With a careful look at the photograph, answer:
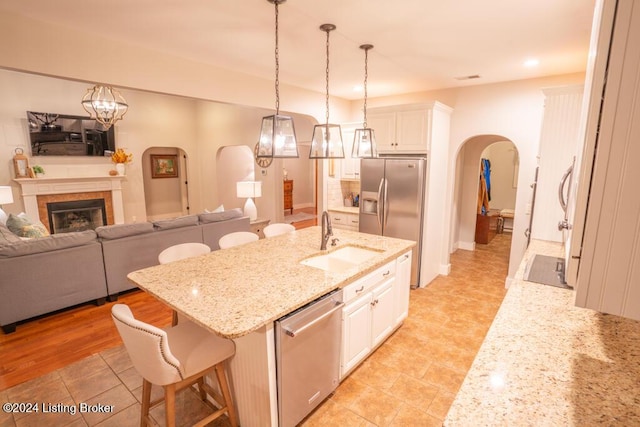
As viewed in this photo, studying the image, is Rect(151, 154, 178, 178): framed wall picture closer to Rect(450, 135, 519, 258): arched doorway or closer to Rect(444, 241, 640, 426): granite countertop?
Rect(450, 135, 519, 258): arched doorway

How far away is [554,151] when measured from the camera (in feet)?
9.58

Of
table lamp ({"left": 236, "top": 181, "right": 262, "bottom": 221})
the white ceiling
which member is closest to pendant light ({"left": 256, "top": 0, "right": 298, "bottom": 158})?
the white ceiling

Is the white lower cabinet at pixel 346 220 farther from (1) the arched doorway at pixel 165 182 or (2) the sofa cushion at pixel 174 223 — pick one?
(1) the arched doorway at pixel 165 182

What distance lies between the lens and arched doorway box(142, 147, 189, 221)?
823cm

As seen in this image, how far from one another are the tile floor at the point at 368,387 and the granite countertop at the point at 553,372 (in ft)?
3.55

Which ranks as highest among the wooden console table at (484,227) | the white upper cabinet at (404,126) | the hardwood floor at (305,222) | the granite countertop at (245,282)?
the white upper cabinet at (404,126)

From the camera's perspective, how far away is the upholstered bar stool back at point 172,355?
150 centimetres

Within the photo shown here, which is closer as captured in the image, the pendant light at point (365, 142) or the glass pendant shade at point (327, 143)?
the glass pendant shade at point (327, 143)

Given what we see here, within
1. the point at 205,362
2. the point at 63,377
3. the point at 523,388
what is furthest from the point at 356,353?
the point at 63,377

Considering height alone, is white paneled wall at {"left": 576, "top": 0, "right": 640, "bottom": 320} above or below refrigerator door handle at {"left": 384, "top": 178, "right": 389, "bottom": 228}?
above

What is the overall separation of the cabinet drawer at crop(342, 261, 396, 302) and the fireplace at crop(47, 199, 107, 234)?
6900 mm

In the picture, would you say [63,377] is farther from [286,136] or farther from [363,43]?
[363,43]

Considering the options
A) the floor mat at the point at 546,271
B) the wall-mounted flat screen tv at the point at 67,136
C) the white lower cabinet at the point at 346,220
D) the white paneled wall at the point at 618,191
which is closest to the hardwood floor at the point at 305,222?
the white lower cabinet at the point at 346,220

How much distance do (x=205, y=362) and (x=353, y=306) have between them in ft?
3.50
